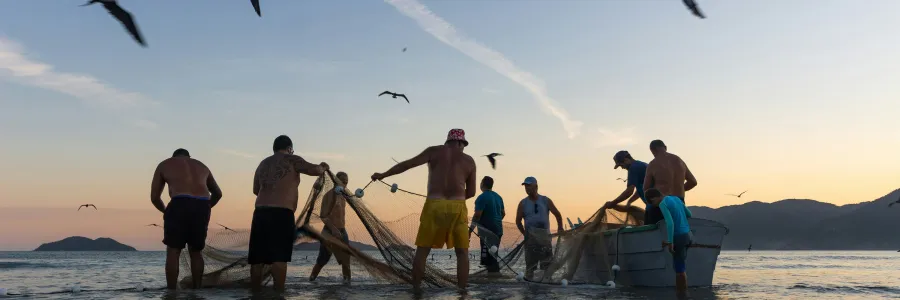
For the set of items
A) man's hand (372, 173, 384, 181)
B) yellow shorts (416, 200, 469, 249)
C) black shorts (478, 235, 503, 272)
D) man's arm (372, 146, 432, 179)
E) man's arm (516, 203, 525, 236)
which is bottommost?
black shorts (478, 235, 503, 272)

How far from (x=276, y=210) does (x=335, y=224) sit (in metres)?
2.61

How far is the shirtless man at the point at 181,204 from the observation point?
8.09 m

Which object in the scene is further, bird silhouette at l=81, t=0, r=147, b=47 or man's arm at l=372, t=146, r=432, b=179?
man's arm at l=372, t=146, r=432, b=179

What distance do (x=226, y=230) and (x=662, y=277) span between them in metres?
5.74

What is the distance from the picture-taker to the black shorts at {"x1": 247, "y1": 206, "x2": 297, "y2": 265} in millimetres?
7438

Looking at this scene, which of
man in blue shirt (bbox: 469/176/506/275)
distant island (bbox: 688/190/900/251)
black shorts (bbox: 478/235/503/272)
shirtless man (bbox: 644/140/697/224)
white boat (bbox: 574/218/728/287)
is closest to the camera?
white boat (bbox: 574/218/728/287)

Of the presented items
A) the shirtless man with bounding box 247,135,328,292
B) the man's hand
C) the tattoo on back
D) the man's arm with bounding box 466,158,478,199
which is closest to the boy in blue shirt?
the man's arm with bounding box 466,158,478,199

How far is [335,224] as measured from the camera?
33.0 ft

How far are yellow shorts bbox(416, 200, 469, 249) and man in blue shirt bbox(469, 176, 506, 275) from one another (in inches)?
123

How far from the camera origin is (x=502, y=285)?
31.9 ft

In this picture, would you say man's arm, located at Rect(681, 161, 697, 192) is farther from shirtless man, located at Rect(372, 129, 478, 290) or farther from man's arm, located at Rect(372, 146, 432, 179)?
man's arm, located at Rect(372, 146, 432, 179)

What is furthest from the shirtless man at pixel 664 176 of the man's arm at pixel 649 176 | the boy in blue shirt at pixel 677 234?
the boy in blue shirt at pixel 677 234

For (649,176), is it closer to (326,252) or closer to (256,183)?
(326,252)

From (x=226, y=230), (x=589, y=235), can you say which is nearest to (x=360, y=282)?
(x=226, y=230)
